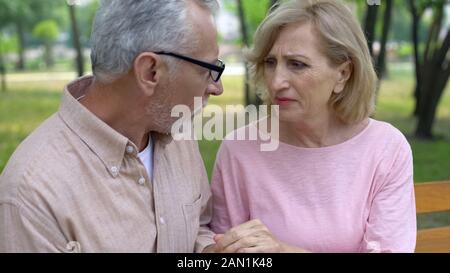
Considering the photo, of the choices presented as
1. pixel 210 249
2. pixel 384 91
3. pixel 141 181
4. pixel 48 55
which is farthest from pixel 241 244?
pixel 48 55

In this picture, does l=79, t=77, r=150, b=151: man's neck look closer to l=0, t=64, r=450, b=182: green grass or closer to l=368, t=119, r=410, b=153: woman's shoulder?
l=368, t=119, r=410, b=153: woman's shoulder

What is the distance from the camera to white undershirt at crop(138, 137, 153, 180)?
2045 millimetres

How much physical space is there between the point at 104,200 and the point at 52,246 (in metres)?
0.21

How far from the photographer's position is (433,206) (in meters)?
2.79

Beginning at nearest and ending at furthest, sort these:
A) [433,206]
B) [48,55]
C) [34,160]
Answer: [34,160] < [433,206] < [48,55]

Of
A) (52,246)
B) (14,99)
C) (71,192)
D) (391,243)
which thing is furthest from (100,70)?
(14,99)

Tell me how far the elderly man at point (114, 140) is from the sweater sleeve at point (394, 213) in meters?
0.72

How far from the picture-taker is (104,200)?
69.6 inches

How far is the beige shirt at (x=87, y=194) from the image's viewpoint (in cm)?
161

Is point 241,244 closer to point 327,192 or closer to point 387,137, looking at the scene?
point 327,192

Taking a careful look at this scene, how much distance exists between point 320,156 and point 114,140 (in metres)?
0.87

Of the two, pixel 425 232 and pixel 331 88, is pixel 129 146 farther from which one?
pixel 425 232

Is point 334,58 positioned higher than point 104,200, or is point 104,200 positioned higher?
point 334,58

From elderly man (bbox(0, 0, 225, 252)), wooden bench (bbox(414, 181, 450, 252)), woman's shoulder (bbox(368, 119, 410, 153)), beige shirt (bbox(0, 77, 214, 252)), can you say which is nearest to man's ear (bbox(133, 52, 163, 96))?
elderly man (bbox(0, 0, 225, 252))
